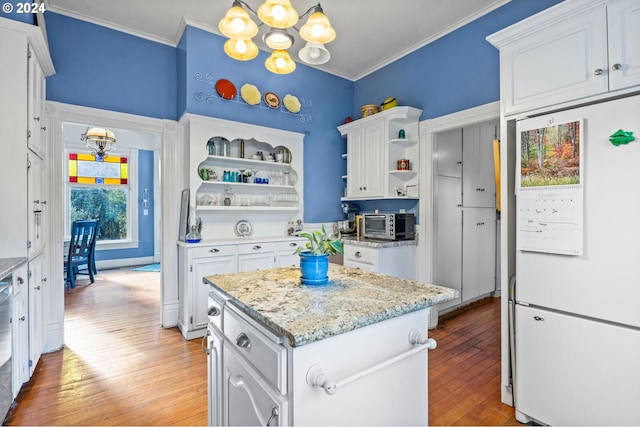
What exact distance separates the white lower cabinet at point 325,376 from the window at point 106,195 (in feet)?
22.5

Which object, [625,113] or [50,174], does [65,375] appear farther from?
[625,113]

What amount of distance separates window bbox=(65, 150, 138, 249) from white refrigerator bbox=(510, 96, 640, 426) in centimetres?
748

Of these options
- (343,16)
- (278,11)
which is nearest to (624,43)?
(278,11)

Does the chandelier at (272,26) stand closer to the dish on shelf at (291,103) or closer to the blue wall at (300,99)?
the blue wall at (300,99)

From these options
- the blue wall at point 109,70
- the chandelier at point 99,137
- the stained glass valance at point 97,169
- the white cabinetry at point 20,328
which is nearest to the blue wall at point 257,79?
the blue wall at point 109,70

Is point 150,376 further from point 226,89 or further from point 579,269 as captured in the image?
point 579,269

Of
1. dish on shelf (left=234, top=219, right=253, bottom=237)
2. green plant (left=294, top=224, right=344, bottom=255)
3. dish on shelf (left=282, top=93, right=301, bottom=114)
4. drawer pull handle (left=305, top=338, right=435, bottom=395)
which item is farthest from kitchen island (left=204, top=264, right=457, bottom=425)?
dish on shelf (left=282, top=93, right=301, bottom=114)

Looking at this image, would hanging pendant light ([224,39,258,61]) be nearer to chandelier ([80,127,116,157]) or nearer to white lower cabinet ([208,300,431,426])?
white lower cabinet ([208,300,431,426])

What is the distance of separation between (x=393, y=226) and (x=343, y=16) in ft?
7.35

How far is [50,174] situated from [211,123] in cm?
154

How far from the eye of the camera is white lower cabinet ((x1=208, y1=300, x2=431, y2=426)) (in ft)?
3.28

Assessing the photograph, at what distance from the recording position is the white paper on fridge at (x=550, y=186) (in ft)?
5.70

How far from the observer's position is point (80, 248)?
523cm

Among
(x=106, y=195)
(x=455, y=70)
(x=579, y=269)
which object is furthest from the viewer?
(x=106, y=195)
